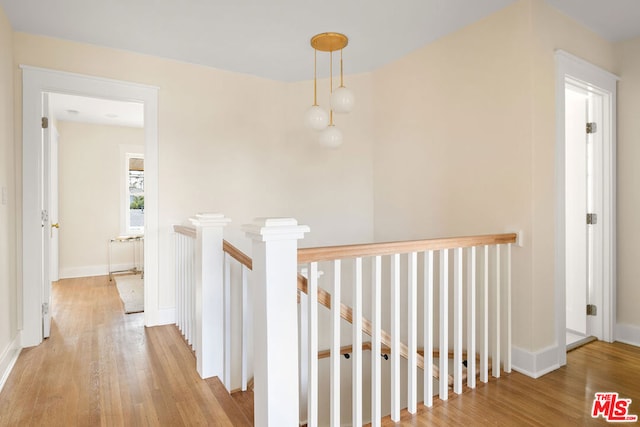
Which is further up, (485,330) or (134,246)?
(134,246)

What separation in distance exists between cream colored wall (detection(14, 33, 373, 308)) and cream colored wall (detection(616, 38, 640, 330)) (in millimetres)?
2102

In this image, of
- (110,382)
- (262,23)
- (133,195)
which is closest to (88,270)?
(133,195)

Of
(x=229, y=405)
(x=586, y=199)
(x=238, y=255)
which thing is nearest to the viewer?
(x=229, y=405)

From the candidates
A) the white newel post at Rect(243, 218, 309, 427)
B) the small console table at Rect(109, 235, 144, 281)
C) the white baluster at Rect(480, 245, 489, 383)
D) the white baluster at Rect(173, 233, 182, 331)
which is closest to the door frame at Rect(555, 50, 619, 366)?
the white baluster at Rect(480, 245, 489, 383)

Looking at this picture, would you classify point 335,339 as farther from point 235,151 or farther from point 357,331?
point 235,151

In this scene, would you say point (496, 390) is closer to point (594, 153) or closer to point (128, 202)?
point (594, 153)

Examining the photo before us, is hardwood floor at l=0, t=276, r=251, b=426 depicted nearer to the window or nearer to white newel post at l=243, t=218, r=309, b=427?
white newel post at l=243, t=218, r=309, b=427

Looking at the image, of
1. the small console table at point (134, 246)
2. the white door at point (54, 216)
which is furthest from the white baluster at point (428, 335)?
the white door at point (54, 216)

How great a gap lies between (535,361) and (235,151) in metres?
2.97

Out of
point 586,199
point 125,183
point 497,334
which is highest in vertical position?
point 125,183

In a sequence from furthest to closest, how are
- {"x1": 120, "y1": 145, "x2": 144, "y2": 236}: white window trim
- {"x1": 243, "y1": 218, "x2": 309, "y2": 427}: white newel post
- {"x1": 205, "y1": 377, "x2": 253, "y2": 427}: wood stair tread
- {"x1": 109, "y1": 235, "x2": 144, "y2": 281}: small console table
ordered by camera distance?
{"x1": 120, "y1": 145, "x2": 144, "y2": 236}: white window trim < {"x1": 109, "y1": 235, "x2": 144, "y2": 281}: small console table < {"x1": 205, "y1": 377, "x2": 253, "y2": 427}: wood stair tread < {"x1": 243, "y1": 218, "x2": 309, "y2": 427}: white newel post

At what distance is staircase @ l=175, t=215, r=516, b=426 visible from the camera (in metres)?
1.42

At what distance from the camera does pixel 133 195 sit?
5957mm

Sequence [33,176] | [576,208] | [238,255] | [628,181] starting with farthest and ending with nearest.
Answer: [576,208]
[628,181]
[33,176]
[238,255]
